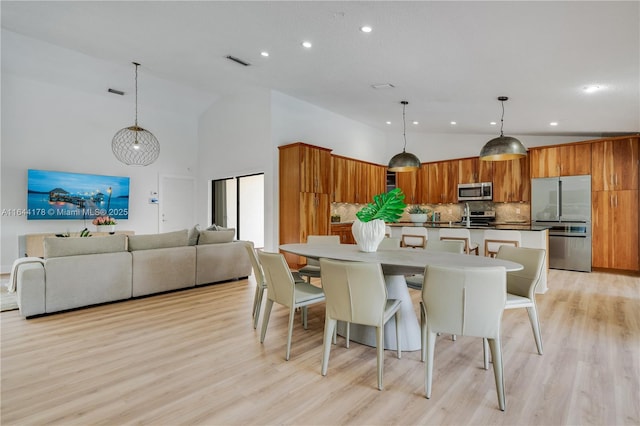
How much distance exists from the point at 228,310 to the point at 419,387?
233cm

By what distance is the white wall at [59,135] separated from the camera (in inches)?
233

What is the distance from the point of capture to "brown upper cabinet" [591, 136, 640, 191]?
18.6 feet

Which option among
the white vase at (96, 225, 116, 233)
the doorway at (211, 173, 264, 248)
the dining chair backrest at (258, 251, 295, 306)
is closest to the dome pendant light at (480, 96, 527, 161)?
the dining chair backrest at (258, 251, 295, 306)

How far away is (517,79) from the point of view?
410 centimetres

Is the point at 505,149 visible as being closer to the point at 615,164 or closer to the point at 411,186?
the point at 615,164

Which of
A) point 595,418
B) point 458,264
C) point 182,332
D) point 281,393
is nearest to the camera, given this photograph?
point 595,418

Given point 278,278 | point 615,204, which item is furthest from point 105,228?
point 615,204

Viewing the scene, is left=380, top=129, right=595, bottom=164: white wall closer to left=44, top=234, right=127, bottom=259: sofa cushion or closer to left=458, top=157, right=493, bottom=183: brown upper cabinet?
left=458, top=157, right=493, bottom=183: brown upper cabinet

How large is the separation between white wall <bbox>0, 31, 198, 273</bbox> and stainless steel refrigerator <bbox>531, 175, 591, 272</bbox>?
27.2 ft

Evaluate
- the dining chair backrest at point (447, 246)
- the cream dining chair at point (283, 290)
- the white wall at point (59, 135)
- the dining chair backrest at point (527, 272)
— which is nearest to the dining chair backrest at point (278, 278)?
the cream dining chair at point (283, 290)

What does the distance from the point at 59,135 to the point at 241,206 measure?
3842 millimetres

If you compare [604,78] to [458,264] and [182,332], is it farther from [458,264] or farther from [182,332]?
[182,332]

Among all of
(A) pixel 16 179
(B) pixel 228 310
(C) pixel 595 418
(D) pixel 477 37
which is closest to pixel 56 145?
(A) pixel 16 179

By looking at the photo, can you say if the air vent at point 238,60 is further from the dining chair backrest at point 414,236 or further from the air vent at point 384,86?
the dining chair backrest at point 414,236
